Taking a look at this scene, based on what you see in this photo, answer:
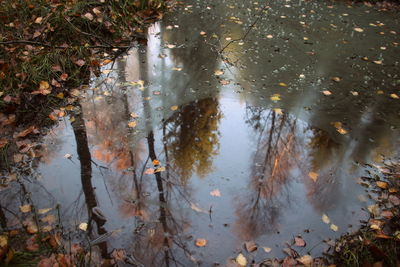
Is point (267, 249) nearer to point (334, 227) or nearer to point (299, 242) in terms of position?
point (299, 242)

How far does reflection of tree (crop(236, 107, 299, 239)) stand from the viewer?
8.58 feet

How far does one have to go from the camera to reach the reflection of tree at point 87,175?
2.54m

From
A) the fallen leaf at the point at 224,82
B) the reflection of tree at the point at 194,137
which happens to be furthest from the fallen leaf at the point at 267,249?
the fallen leaf at the point at 224,82

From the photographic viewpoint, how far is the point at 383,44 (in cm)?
562

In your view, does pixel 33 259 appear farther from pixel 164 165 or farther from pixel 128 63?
pixel 128 63

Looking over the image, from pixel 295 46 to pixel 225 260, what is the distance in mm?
4323

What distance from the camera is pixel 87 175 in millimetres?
2967

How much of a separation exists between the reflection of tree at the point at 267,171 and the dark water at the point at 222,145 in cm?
1

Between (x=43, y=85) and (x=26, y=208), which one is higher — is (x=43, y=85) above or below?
above

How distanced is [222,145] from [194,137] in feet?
1.11

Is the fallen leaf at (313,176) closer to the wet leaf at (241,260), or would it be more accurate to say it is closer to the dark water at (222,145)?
the dark water at (222,145)

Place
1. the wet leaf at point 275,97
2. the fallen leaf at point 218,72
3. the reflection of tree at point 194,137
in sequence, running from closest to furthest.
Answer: the reflection of tree at point 194,137, the wet leaf at point 275,97, the fallen leaf at point 218,72

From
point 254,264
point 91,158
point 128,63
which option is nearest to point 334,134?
point 254,264

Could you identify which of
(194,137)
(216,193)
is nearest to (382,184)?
(216,193)
